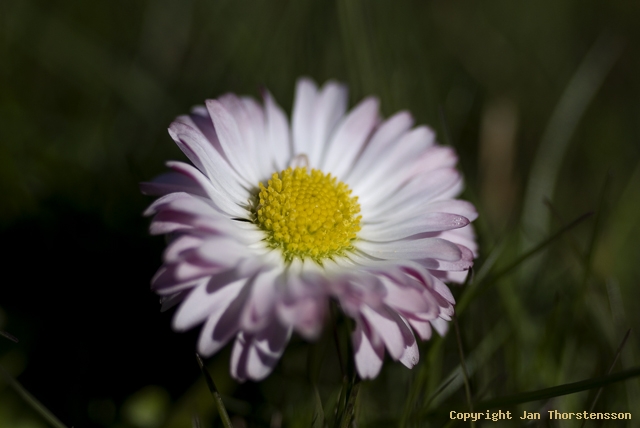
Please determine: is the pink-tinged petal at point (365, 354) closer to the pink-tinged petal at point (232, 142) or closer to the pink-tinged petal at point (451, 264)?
the pink-tinged petal at point (451, 264)

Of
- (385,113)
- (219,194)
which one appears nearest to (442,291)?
(219,194)

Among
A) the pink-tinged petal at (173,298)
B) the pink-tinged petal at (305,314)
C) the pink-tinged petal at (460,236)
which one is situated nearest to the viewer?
the pink-tinged petal at (305,314)

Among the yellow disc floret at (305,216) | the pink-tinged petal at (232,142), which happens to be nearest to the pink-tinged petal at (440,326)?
the yellow disc floret at (305,216)

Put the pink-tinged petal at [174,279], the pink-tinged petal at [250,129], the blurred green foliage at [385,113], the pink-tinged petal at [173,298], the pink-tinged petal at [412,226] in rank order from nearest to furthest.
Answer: the pink-tinged petal at [174,279]
the pink-tinged petal at [173,298]
the pink-tinged petal at [412,226]
the pink-tinged petal at [250,129]
the blurred green foliage at [385,113]

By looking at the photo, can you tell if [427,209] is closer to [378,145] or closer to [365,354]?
[378,145]

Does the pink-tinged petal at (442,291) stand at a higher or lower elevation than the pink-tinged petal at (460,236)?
lower

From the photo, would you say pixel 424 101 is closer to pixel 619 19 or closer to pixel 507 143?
pixel 507 143
